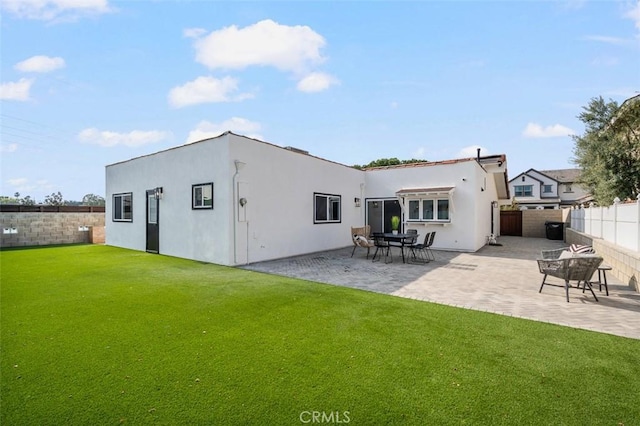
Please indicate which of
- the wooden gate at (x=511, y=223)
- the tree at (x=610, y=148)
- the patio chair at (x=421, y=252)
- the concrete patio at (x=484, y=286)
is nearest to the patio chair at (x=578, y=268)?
the concrete patio at (x=484, y=286)

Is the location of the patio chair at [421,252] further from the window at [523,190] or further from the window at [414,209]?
the window at [523,190]

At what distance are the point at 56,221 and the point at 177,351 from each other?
16.3 meters

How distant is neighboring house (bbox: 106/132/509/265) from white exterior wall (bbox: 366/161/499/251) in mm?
40

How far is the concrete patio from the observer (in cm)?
452

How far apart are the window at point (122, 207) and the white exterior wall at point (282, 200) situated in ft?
22.7

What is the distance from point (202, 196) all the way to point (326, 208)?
5.12 m

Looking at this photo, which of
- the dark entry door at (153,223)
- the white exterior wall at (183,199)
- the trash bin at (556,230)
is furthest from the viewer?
the trash bin at (556,230)

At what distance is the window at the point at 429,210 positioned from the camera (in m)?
12.8

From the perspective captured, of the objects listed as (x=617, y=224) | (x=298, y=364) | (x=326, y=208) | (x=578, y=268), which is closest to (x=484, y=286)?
(x=578, y=268)

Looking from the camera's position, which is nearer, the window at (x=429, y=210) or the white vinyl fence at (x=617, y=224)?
the white vinyl fence at (x=617, y=224)

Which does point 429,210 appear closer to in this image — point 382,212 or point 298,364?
point 382,212

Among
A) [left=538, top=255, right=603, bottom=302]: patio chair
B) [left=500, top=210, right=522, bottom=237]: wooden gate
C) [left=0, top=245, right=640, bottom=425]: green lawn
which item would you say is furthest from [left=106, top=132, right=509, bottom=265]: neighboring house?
[left=538, top=255, right=603, bottom=302]: patio chair

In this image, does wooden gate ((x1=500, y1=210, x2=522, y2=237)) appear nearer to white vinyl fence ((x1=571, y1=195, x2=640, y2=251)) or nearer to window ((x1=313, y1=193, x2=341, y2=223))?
white vinyl fence ((x1=571, y1=195, x2=640, y2=251))

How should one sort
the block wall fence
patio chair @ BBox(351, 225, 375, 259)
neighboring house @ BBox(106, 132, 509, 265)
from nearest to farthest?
Answer: neighboring house @ BBox(106, 132, 509, 265), patio chair @ BBox(351, 225, 375, 259), the block wall fence
